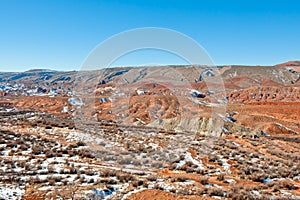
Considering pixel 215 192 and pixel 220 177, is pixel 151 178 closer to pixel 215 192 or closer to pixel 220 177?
pixel 215 192

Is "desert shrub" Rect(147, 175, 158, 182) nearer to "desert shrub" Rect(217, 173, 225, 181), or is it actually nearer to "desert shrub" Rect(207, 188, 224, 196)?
"desert shrub" Rect(207, 188, 224, 196)

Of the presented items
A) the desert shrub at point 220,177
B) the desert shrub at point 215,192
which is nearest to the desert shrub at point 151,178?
the desert shrub at point 215,192

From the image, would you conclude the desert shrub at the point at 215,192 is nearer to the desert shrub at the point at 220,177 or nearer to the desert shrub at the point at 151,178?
the desert shrub at the point at 220,177

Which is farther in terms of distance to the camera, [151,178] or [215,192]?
[151,178]

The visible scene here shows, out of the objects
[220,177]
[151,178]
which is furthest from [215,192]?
[151,178]

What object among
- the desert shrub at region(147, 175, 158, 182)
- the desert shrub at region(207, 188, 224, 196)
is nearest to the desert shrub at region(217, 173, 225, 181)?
the desert shrub at region(207, 188, 224, 196)

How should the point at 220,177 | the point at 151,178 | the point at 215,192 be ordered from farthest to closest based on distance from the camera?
the point at 220,177
the point at 151,178
the point at 215,192

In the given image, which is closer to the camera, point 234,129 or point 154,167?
point 154,167

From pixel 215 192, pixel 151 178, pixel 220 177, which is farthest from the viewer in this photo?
pixel 220 177

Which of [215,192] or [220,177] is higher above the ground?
[215,192]

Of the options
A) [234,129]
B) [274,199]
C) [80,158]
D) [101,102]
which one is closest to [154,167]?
[80,158]

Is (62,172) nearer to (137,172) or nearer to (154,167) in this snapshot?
(137,172)
